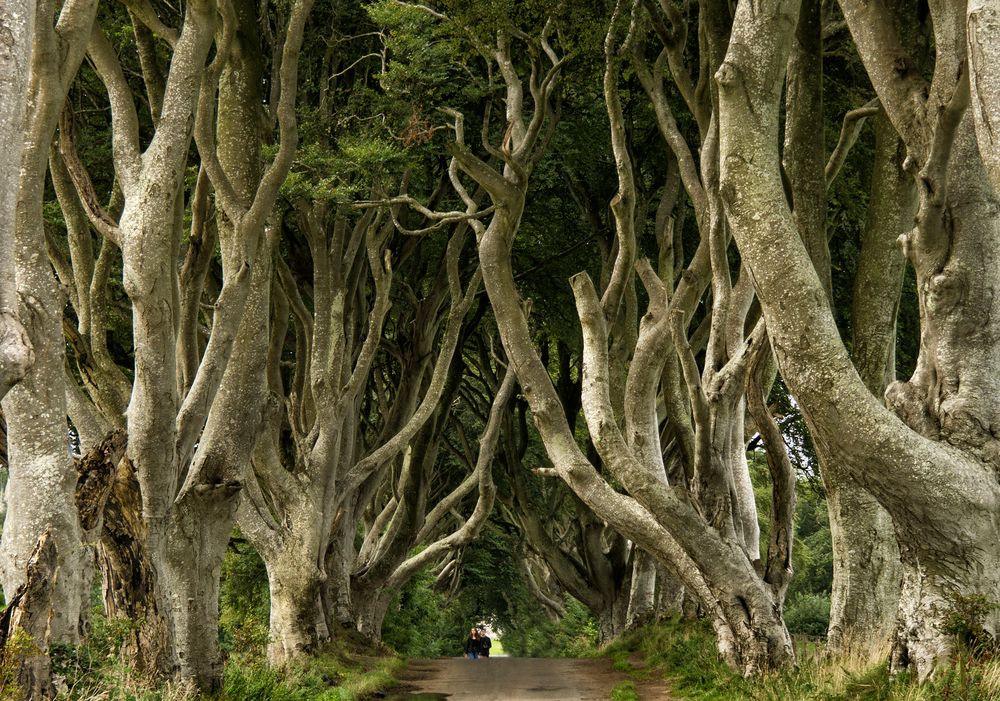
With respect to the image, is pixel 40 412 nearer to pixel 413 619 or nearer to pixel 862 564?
pixel 862 564

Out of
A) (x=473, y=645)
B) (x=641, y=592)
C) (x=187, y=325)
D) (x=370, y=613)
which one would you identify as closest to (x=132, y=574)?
(x=187, y=325)

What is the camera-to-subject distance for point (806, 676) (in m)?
9.88

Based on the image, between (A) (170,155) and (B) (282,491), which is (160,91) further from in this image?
(B) (282,491)

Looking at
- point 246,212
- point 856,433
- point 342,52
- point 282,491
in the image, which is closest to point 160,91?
point 246,212

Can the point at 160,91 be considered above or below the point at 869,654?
above

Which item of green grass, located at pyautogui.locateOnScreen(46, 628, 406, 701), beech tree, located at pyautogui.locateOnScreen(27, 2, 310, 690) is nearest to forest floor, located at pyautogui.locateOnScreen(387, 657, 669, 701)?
green grass, located at pyautogui.locateOnScreen(46, 628, 406, 701)

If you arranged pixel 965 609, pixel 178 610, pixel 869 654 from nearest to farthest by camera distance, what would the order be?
1. pixel 965 609
2. pixel 869 654
3. pixel 178 610

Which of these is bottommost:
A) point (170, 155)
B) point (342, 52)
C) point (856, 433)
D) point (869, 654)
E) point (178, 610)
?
point (869, 654)

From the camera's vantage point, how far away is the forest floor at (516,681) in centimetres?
1377

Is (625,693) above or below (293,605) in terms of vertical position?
below

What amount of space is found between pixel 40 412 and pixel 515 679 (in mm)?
10226

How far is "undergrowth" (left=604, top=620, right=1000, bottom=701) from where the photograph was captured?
696cm

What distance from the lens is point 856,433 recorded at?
299 inches

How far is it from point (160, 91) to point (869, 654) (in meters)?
8.87
